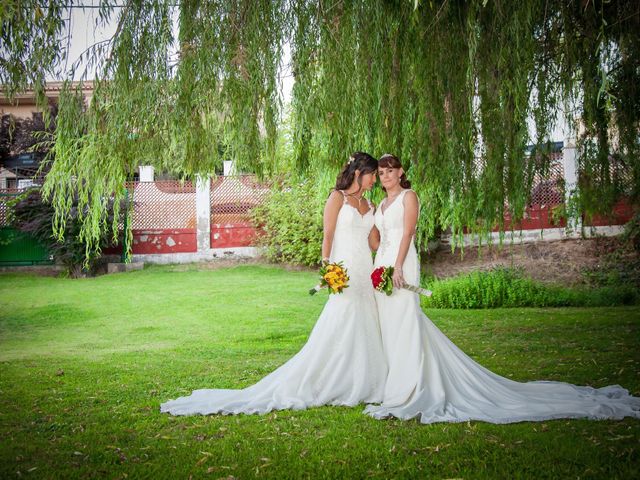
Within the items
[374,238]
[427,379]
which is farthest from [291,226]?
[427,379]

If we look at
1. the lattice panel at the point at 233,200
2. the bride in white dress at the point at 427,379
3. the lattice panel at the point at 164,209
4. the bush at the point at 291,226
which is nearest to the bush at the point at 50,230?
the lattice panel at the point at 164,209

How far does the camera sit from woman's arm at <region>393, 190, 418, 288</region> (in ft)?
15.1

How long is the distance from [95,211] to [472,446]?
3.00 metres

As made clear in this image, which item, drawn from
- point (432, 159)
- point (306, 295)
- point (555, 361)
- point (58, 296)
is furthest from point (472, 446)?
point (58, 296)

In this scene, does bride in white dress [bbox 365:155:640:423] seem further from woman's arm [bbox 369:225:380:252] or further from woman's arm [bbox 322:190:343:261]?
woman's arm [bbox 322:190:343:261]

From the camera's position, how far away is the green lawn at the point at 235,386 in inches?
137

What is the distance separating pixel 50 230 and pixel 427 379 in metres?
12.1

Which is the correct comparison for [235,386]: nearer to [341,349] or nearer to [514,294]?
[341,349]

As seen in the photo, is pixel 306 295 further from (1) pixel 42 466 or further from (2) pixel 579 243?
(1) pixel 42 466

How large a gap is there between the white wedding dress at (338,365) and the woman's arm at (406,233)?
1.10 feet

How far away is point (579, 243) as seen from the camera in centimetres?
1451

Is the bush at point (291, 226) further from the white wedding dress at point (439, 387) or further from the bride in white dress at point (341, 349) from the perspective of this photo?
the white wedding dress at point (439, 387)

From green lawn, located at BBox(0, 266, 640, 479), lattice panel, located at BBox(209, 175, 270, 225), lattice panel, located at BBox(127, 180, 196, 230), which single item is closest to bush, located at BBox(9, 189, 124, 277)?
lattice panel, located at BBox(127, 180, 196, 230)

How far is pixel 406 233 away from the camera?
4.65 meters
